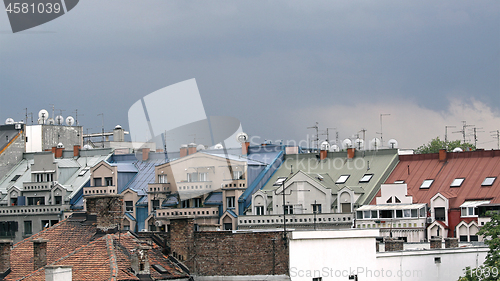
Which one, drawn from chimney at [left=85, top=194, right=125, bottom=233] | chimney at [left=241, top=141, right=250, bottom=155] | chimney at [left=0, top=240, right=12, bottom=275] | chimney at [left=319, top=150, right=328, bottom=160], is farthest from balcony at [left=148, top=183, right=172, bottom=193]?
chimney at [left=0, top=240, right=12, bottom=275]

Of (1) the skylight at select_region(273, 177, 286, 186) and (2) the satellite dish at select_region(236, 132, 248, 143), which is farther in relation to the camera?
(2) the satellite dish at select_region(236, 132, 248, 143)

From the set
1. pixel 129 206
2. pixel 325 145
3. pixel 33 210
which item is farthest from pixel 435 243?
pixel 33 210

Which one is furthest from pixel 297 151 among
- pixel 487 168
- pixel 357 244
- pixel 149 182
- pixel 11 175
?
pixel 357 244

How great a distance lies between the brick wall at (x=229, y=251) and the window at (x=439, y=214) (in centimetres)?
2396

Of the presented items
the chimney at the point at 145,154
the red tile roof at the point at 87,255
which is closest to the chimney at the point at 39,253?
the red tile roof at the point at 87,255

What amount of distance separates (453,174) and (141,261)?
33194mm

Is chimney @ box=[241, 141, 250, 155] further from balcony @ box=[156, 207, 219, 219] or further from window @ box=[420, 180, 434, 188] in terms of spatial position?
window @ box=[420, 180, 434, 188]

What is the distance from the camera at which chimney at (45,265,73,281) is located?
36.1m

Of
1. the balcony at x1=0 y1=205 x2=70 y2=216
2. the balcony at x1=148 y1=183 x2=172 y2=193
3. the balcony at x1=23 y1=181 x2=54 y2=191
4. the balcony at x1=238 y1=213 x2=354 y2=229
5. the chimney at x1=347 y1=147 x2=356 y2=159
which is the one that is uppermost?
the chimney at x1=347 y1=147 x2=356 y2=159

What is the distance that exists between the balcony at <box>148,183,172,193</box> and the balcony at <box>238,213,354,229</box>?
943cm

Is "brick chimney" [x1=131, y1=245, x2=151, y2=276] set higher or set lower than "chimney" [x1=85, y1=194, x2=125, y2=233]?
lower

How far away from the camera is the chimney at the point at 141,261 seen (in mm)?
39688

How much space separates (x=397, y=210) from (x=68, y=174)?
35.1 meters

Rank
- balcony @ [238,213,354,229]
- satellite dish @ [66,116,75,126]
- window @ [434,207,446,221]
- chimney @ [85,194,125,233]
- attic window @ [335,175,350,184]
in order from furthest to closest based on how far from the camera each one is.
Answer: satellite dish @ [66,116,75,126] < attic window @ [335,175,350,184] < balcony @ [238,213,354,229] < window @ [434,207,446,221] < chimney @ [85,194,125,233]
